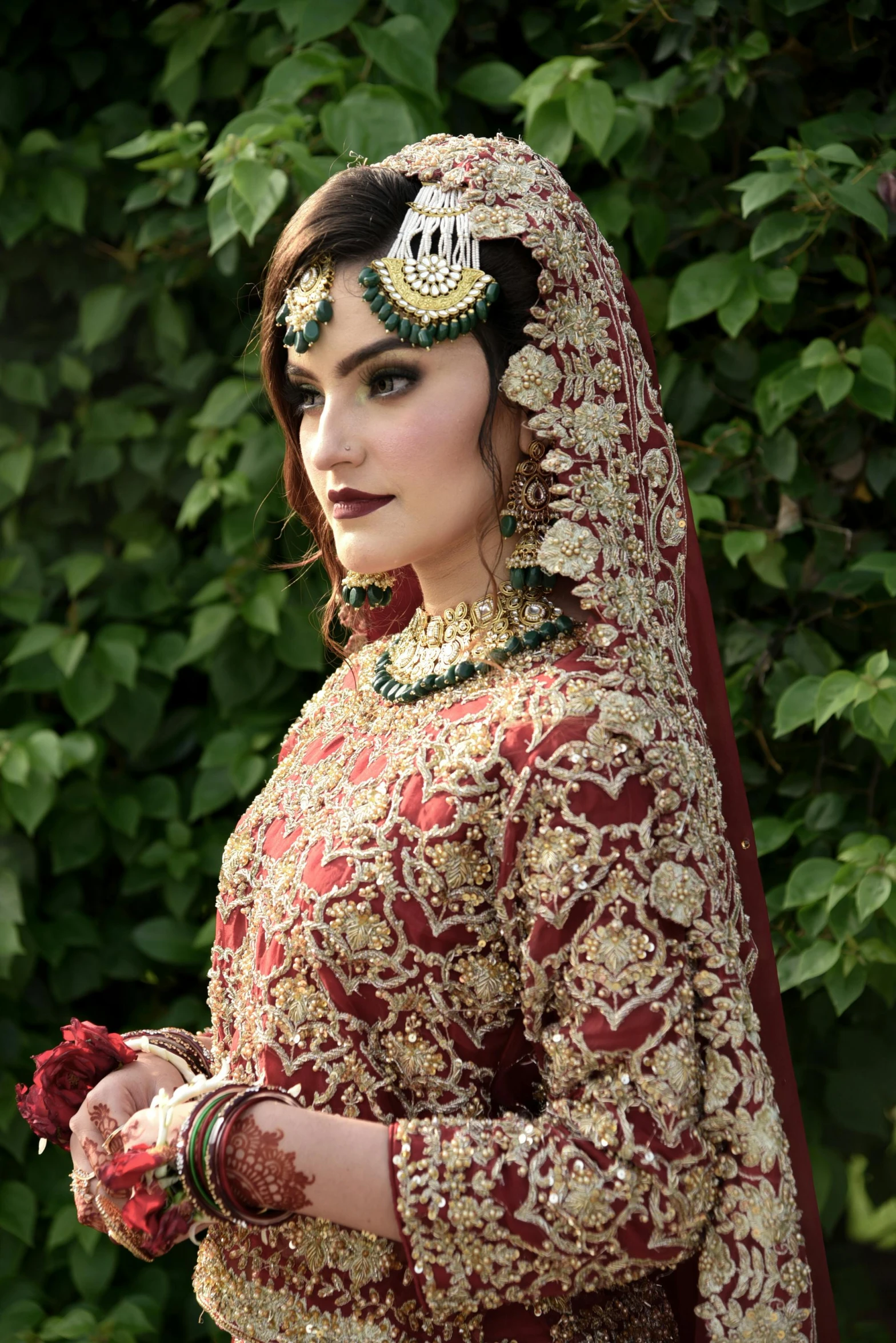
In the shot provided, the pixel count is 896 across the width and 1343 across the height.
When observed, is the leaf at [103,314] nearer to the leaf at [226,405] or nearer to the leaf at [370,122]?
the leaf at [226,405]

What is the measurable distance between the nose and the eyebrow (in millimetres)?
26

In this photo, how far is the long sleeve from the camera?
3.63ft

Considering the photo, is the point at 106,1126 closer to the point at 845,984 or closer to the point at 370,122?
the point at 845,984

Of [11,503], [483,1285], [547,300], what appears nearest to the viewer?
[483,1285]

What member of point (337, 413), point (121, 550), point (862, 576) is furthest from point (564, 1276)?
point (121, 550)

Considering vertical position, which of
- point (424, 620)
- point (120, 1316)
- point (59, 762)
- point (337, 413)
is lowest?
point (120, 1316)

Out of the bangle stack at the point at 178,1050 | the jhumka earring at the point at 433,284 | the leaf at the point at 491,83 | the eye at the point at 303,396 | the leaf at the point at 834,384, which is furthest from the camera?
the leaf at the point at 491,83

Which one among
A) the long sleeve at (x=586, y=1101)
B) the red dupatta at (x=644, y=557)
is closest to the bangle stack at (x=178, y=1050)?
the long sleeve at (x=586, y=1101)

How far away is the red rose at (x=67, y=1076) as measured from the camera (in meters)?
1.39

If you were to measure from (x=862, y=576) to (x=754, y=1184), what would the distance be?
1.04m

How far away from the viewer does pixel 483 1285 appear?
1.12 metres

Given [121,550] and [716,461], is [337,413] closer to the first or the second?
[716,461]

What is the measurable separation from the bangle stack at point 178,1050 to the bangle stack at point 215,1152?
28 centimetres

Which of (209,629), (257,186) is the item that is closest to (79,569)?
(209,629)
